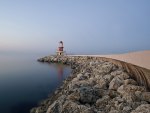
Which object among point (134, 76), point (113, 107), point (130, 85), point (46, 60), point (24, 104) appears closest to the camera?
point (113, 107)

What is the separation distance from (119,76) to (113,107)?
2.96 meters

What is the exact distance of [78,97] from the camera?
795cm

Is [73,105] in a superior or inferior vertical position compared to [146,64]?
inferior

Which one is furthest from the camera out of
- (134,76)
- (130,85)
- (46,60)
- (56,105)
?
(46,60)

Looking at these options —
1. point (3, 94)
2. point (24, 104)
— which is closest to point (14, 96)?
point (3, 94)

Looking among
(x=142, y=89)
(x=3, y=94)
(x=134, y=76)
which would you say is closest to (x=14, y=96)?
(x=3, y=94)

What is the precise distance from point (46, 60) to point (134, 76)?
35.8 meters

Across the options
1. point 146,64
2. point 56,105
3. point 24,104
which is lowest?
point 24,104

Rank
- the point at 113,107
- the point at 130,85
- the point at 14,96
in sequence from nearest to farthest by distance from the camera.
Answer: the point at 113,107, the point at 130,85, the point at 14,96

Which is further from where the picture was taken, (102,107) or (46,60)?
(46,60)

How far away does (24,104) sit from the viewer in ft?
40.0

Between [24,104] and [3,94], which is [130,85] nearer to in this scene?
[24,104]

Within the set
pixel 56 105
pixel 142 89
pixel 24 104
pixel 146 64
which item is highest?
pixel 146 64

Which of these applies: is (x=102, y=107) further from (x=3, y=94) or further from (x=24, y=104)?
(x=3, y=94)
